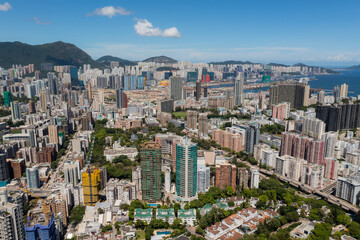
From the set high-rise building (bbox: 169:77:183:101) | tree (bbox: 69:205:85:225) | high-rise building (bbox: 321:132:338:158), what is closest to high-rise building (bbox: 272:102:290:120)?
high-rise building (bbox: 321:132:338:158)

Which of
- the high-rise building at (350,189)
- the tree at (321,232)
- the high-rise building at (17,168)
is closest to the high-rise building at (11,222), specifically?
the high-rise building at (17,168)

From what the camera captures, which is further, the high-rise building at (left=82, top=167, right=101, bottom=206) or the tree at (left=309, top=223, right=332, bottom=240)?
the high-rise building at (left=82, top=167, right=101, bottom=206)

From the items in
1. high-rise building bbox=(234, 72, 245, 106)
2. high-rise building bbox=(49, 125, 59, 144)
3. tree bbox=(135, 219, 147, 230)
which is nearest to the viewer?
tree bbox=(135, 219, 147, 230)

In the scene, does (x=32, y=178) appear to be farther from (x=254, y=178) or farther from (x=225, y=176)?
(x=254, y=178)

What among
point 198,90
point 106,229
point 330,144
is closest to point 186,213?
point 106,229

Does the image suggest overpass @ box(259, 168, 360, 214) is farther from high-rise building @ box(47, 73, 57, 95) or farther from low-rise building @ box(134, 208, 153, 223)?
high-rise building @ box(47, 73, 57, 95)

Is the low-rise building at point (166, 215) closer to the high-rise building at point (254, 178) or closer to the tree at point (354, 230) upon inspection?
the high-rise building at point (254, 178)

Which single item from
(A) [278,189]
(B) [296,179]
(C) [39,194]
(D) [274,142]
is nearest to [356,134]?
(D) [274,142]

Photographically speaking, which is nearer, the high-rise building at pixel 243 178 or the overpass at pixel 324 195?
the overpass at pixel 324 195
